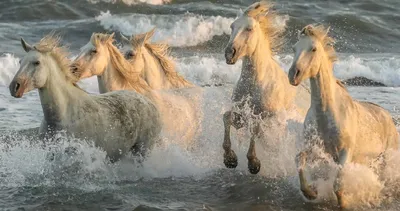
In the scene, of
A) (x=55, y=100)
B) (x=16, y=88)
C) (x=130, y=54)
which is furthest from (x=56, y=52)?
(x=130, y=54)

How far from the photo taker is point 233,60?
6.79 m

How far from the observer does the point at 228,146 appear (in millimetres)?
7180

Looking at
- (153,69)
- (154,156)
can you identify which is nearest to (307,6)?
(153,69)

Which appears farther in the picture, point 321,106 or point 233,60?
point 233,60

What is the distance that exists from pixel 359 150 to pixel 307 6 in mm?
18943

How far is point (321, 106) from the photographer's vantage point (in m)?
6.34

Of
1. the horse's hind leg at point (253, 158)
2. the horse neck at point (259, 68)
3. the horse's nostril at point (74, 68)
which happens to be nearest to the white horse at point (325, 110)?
the horse's hind leg at point (253, 158)

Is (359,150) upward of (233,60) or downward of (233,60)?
downward

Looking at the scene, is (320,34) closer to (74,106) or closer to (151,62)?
(74,106)

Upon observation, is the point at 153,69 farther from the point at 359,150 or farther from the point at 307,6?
the point at 307,6

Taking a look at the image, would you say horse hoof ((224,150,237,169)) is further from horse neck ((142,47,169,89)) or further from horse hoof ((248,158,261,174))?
horse neck ((142,47,169,89))

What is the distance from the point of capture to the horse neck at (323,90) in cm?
630

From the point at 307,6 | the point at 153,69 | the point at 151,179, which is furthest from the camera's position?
the point at 307,6

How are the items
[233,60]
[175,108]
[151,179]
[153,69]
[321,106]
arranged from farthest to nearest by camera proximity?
[153,69] → [175,108] → [151,179] → [233,60] → [321,106]
